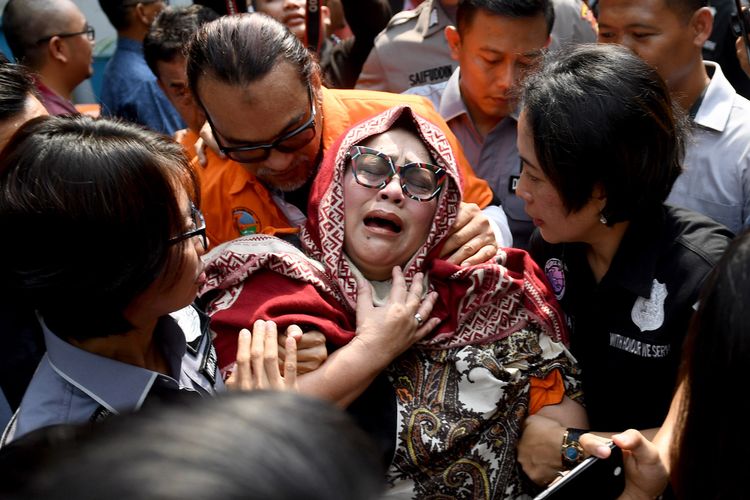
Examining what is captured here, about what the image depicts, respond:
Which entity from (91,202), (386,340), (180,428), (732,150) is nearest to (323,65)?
(732,150)

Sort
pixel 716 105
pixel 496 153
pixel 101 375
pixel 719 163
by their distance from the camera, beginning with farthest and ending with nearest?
pixel 496 153
pixel 716 105
pixel 719 163
pixel 101 375

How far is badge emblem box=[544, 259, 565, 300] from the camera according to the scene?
2.43 meters

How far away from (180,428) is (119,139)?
1.03 meters

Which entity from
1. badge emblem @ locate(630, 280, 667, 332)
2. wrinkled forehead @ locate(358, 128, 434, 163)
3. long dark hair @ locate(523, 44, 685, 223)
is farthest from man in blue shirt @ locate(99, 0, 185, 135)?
badge emblem @ locate(630, 280, 667, 332)

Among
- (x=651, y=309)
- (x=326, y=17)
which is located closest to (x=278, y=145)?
(x=651, y=309)

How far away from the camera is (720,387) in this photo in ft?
3.98

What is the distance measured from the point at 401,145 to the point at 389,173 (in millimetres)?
132

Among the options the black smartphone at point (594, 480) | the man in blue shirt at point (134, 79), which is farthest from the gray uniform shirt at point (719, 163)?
the man in blue shirt at point (134, 79)

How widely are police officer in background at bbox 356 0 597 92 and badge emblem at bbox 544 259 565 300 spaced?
1.86 m

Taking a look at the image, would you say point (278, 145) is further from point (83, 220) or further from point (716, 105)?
point (716, 105)

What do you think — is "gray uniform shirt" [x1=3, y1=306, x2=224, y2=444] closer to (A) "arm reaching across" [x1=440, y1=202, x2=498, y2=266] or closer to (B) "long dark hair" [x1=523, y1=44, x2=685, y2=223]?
(A) "arm reaching across" [x1=440, y1=202, x2=498, y2=266]

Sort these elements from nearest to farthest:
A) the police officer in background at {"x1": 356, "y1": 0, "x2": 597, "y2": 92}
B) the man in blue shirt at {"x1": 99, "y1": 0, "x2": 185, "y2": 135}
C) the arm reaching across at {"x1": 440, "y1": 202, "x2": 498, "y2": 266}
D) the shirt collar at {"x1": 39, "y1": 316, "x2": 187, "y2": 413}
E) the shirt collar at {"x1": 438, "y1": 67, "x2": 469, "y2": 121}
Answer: the shirt collar at {"x1": 39, "y1": 316, "x2": 187, "y2": 413}, the arm reaching across at {"x1": 440, "y1": 202, "x2": 498, "y2": 266}, the shirt collar at {"x1": 438, "y1": 67, "x2": 469, "y2": 121}, the police officer in background at {"x1": 356, "y1": 0, "x2": 597, "y2": 92}, the man in blue shirt at {"x1": 99, "y1": 0, "x2": 185, "y2": 135}

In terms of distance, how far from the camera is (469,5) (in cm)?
326

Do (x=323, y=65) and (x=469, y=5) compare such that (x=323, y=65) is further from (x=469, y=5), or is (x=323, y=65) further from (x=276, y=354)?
(x=276, y=354)
